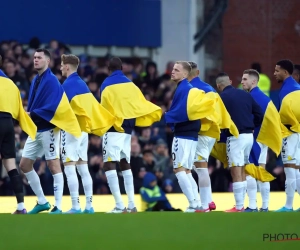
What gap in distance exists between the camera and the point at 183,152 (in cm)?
1579

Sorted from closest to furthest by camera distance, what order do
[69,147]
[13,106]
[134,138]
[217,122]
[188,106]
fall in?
[13,106], [69,147], [188,106], [217,122], [134,138]

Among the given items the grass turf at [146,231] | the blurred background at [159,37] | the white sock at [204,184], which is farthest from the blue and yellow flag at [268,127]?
the blurred background at [159,37]

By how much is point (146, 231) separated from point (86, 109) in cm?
284

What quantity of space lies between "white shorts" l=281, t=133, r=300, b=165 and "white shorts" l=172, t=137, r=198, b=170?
5.25 ft

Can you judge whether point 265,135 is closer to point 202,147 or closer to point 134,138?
point 202,147

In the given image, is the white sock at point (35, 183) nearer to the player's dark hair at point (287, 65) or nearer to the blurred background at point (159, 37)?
the player's dark hair at point (287, 65)

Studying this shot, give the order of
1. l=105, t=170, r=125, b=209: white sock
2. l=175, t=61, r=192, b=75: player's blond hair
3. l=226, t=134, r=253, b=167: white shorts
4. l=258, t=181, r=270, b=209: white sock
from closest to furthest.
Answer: l=175, t=61, r=192, b=75: player's blond hair < l=105, t=170, r=125, b=209: white sock < l=226, t=134, r=253, b=167: white shorts < l=258, t=181, r=270, b=209: white sock

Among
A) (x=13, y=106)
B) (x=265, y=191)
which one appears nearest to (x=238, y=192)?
(x=265, y=191)

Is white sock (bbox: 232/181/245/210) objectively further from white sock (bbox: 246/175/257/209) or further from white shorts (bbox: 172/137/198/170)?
white shorts (bbox: 172/137/198/170)

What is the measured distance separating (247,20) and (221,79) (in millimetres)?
10445

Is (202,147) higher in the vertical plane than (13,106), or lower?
lower

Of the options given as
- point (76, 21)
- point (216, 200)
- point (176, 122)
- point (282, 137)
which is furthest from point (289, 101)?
point (76, 21)

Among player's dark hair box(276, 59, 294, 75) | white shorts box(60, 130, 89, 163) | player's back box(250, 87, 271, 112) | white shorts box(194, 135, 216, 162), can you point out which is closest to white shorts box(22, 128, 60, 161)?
white shorts box(60, 130, 89, 163)

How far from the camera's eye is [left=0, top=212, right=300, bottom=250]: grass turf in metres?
13.3
